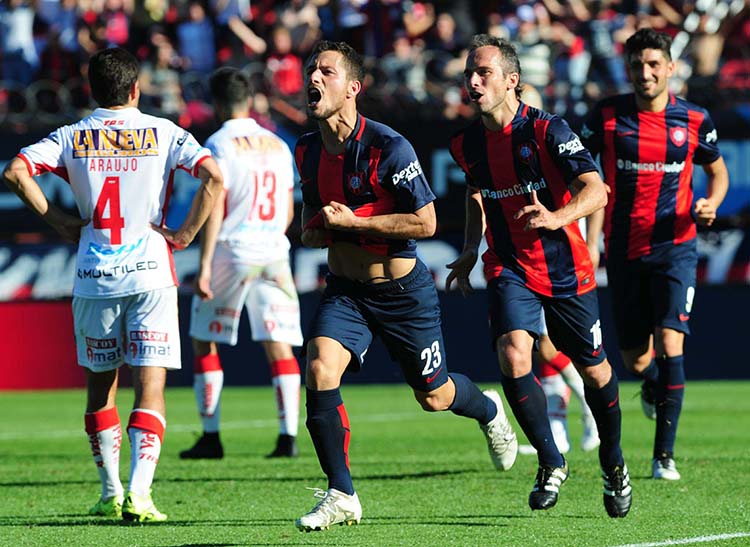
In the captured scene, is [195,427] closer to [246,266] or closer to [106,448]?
[246,266]

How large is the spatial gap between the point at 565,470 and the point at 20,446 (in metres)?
5.93

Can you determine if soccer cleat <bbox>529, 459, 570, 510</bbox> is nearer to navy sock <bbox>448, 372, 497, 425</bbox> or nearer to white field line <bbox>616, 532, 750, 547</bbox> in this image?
navy sock <bbox>448, 372, 497, 425</bbox>

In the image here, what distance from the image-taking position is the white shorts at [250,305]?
10.2 metres

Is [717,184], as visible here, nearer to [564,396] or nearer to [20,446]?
[564,396]

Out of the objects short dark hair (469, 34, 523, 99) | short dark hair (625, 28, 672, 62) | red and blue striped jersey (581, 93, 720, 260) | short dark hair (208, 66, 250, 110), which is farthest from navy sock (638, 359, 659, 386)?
short dark hair (208, 66, 250, 110)

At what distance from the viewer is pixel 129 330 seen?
7152mm

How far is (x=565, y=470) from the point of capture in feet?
22.6

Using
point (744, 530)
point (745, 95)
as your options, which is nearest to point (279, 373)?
point (744, 530)

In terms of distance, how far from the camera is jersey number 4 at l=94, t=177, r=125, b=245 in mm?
7121


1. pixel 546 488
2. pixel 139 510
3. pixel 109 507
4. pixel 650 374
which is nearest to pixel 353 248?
pixel 546 488

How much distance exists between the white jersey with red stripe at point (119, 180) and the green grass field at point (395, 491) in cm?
126

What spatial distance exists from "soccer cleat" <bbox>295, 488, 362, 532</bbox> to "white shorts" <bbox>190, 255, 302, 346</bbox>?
409 centimetres

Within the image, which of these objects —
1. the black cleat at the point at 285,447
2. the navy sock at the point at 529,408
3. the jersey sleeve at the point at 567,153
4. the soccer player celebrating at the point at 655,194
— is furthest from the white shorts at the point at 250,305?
the jersey sleeve at the point at 567,153

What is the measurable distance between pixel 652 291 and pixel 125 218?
3557 mm
